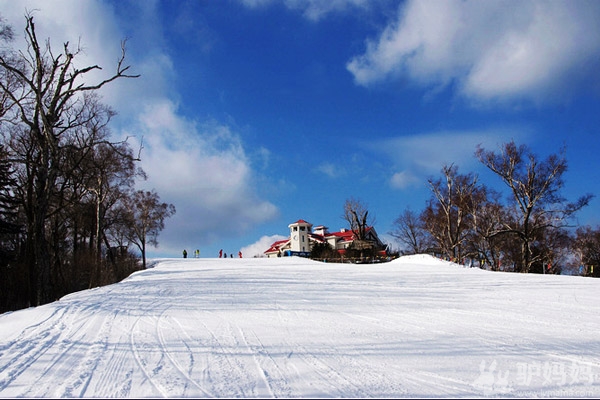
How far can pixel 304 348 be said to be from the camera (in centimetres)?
591

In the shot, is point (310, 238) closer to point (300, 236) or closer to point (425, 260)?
A: point (300, 236)

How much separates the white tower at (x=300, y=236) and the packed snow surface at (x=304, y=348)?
226 ft

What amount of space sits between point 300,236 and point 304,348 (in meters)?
74.7

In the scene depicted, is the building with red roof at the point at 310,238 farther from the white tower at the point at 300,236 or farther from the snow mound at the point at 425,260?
the snow mound at the point at 425,260

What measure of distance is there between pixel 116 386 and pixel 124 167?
1048 inches

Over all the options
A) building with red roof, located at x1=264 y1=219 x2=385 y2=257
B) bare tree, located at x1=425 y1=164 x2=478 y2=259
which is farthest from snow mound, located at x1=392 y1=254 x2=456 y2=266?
building with red roof, located at x1=264 y1=219 x2=385 y2=257

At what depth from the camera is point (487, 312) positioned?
9211 millimetres

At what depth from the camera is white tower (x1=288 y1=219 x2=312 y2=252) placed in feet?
263

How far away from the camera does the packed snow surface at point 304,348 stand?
4.33 meters

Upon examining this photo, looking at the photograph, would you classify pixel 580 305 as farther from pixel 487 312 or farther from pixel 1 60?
pixel 1 60

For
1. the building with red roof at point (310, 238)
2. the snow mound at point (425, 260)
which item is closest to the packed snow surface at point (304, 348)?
the snow mound at point (425, 260)

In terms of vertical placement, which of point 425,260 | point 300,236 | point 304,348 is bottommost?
point 304,348

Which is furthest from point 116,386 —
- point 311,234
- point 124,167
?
point 311,234

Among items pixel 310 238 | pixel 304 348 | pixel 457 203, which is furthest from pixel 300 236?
pixel 304 348
